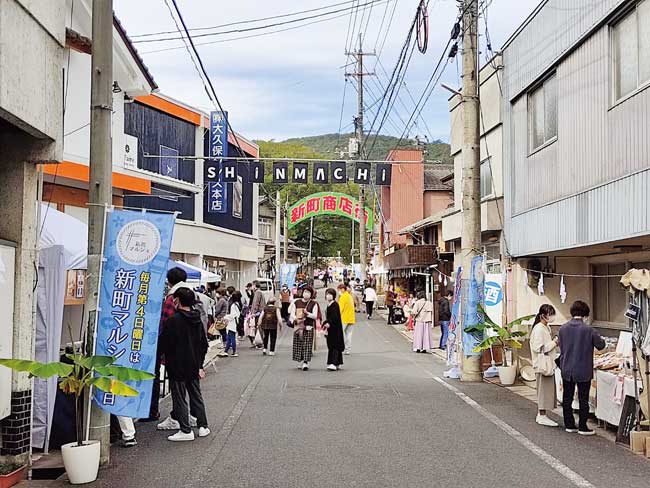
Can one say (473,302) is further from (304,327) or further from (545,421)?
(545,421)

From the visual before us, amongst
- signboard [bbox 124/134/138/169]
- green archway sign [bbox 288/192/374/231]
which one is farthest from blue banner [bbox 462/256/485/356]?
green archway sign [bbox 288/192/374/231]

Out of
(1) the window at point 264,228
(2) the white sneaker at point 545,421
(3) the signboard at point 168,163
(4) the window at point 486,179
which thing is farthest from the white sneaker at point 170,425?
(1) the window at point 264,228

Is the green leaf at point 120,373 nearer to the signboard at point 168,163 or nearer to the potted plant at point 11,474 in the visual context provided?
the potted plant at point 11,474

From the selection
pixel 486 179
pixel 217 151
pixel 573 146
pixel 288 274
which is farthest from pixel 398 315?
pixel 573 146

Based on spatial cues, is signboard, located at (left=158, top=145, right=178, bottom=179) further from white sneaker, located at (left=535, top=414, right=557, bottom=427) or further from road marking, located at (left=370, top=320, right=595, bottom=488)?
white sneaker, located at (left=535, top=414, right=557, bottom=427)

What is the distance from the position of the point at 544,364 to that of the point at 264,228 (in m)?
63.2

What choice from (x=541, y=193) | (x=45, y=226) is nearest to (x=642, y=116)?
(x=541, y=193)

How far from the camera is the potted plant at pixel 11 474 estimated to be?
24.1 feet

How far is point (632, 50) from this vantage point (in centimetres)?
1243

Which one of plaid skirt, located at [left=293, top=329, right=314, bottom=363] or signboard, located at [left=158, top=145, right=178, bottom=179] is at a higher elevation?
signboard, located at [left=158, top=145, right=178, bottom=179]

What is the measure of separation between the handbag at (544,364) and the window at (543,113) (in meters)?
6.58

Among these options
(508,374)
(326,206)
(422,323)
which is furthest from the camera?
(326,206)

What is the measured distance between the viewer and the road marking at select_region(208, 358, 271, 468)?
9.31m

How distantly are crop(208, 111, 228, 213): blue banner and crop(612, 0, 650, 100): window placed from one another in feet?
72.4
